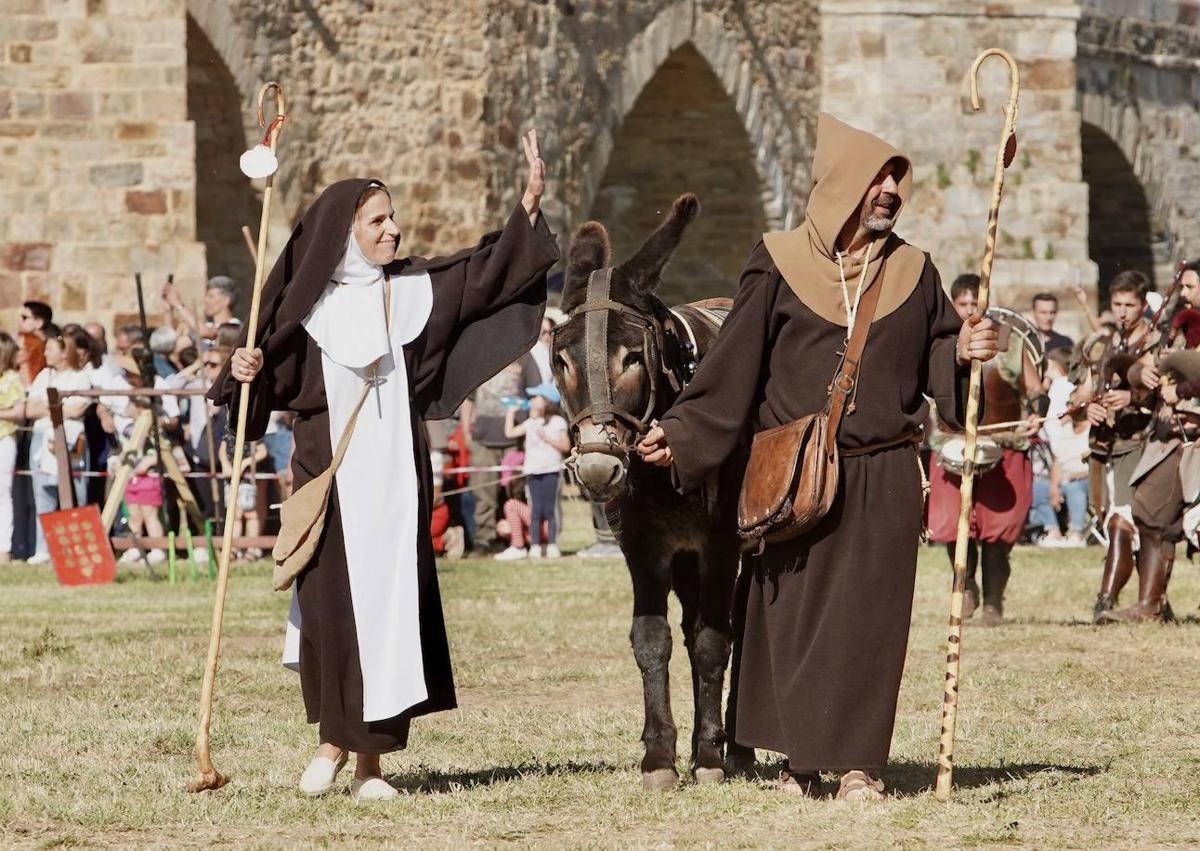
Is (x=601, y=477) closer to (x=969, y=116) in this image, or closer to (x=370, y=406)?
(x=370, y=406)

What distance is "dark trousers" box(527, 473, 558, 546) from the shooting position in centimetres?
1566

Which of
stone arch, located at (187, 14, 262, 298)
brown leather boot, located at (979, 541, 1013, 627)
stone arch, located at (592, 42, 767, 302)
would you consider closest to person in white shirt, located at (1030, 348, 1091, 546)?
brown leather boot, located at (979, 541, 1013, 627)

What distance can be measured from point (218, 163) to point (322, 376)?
42.7ft

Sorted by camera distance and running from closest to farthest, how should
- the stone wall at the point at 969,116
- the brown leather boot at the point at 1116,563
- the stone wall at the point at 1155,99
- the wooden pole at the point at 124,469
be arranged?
the brown leather boot at the point at 1116,563, the wooden pole at the point at 124,469, the stone wall at the point at 969,116, the stone wall at the point at 1155,99

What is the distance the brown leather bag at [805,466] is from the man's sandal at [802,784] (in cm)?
65

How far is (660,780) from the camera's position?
6605mm

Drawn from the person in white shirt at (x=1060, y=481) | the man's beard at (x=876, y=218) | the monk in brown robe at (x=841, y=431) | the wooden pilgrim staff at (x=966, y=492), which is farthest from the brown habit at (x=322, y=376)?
the person in white shirt at (x=1060, y=481)

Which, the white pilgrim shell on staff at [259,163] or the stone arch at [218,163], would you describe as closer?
the white pilgrim shell on staff at [259,163]

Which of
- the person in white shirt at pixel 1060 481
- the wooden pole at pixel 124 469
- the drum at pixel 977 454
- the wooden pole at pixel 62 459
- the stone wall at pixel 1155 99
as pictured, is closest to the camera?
the drum at pixel 977 454

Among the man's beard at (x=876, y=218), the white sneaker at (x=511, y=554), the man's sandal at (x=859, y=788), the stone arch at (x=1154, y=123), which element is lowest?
the white sneaker at (x=511, y=554)

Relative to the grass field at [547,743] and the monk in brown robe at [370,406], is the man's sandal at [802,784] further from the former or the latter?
the monk in brown robe at [370,406]

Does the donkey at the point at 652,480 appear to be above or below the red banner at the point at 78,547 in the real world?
above

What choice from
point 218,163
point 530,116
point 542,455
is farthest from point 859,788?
point 530,116

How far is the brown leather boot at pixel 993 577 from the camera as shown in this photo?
37.6 feet
